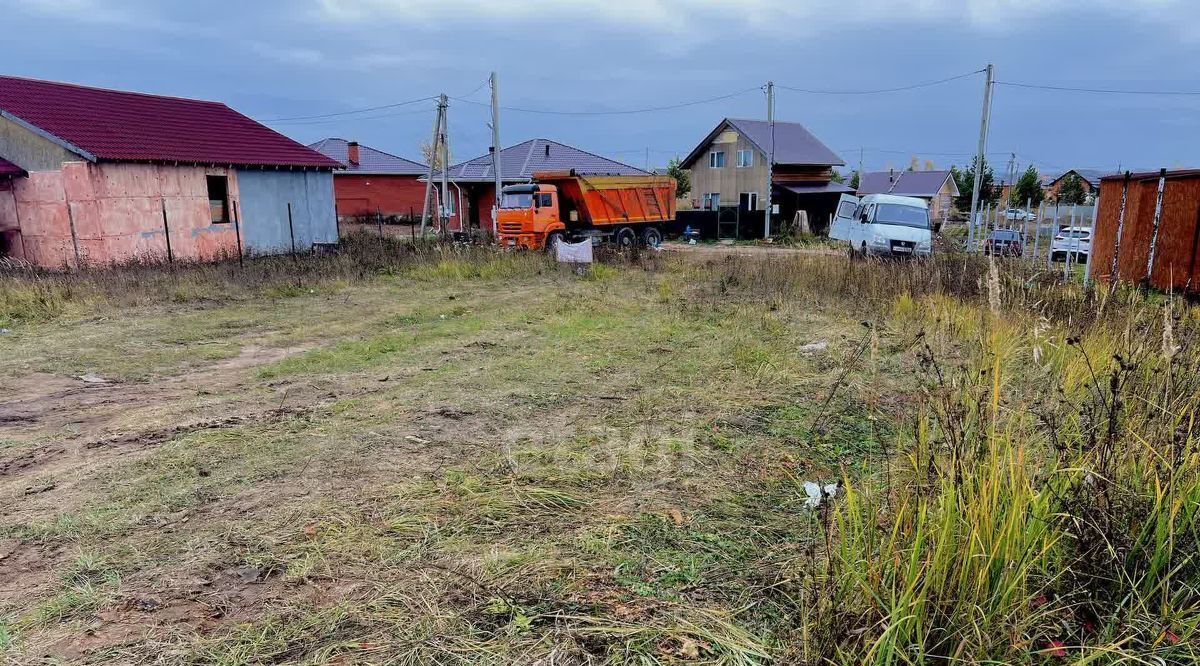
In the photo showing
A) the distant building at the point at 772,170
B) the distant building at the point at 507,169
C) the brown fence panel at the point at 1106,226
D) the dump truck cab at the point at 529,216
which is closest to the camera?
the brown fence panel at the point at 1106,226

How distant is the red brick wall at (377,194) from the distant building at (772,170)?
1557 centimetres

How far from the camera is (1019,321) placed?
21.3ft

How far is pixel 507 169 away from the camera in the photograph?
106 ft

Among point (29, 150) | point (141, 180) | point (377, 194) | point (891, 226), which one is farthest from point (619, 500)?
point (377, 194)

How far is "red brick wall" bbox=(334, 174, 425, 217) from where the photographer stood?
121 feet

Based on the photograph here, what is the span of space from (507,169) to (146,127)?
16.8 m

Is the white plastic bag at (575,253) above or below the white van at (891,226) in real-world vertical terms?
below

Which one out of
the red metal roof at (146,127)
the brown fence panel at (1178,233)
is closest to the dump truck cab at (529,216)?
the red metal roof at (146,127)

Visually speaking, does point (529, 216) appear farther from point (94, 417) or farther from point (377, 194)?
point (377, 194)

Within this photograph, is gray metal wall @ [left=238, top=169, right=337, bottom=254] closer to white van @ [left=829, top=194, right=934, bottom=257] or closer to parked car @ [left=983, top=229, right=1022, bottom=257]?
white van @ [left=829, top=194, right=934, bottom=257]

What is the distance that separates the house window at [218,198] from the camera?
17859mm

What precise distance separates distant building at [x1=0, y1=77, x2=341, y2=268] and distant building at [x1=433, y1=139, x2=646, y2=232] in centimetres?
1176

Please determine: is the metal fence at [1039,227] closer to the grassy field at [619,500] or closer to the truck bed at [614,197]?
the grassy field at [619,500]

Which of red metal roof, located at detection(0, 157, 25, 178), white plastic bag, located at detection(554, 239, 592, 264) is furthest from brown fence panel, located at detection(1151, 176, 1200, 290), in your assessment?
red metal roof, located at detection(0, 157, 25, 178)
